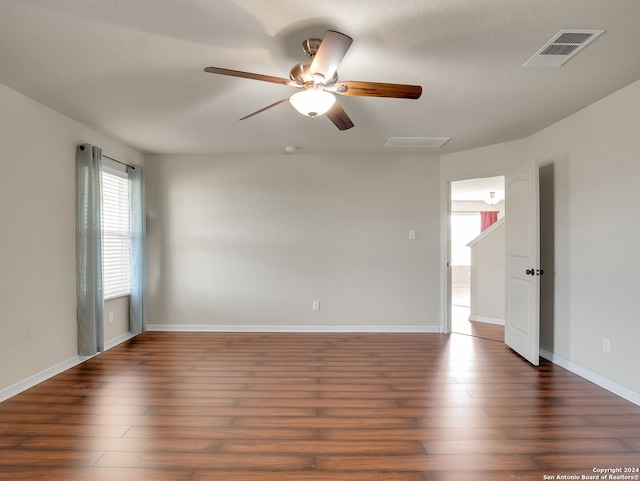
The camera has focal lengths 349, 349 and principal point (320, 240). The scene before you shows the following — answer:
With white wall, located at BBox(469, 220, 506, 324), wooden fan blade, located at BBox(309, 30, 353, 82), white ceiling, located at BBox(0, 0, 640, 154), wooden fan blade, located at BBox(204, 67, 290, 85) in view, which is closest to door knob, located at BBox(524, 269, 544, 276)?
white ceiling, located at BBox(0, 0, 640, 154)

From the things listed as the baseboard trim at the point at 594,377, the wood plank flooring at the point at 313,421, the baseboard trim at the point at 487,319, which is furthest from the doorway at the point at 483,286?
the wood plank flooring at the point at 313,421

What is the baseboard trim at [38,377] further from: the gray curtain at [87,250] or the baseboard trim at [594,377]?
the baseboard trim at [594,377]

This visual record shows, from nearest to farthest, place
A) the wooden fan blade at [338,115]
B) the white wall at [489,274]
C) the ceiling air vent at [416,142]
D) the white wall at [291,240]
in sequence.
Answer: the wooden fan blade at [338,115] < the ceiling air vent at [416,142] < the white wall at [291,240] < the white wall at [489,274]

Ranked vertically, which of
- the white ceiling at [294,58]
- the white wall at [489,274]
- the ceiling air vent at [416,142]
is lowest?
the white wall at [489,274]

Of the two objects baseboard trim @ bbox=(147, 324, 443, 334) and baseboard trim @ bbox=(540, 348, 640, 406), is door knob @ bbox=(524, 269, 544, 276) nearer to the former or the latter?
baseboard trim @ bbox=(540, 348, 640, 406)

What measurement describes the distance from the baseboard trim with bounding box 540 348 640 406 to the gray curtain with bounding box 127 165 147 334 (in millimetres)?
4735

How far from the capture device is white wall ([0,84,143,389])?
2.71m

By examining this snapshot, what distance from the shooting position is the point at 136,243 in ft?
14.4

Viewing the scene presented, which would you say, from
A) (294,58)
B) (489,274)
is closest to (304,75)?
(294,58)

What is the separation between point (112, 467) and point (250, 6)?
2.51m

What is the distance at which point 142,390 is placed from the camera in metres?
2.83

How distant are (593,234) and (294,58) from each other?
290cm

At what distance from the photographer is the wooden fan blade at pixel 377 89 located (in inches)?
79.9

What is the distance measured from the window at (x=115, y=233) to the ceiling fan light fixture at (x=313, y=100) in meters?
2.92
